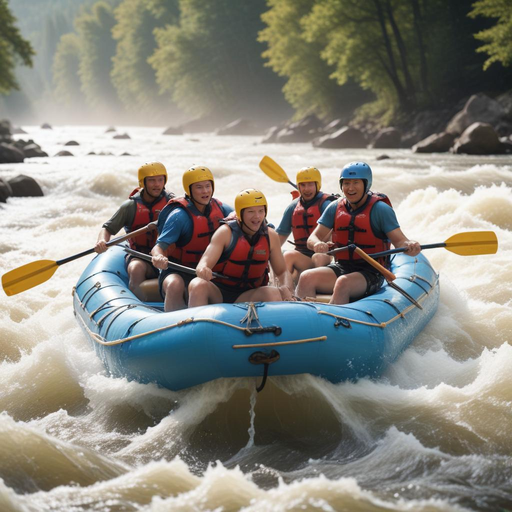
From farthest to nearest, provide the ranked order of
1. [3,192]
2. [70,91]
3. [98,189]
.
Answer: [70,91]
[98,189]
[3,192]

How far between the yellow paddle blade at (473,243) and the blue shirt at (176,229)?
184 centimetres

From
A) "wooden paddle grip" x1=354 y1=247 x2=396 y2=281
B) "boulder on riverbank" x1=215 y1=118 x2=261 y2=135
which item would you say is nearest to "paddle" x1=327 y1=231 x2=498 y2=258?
"wooden paddle grip" x1=354 y1=247 x2=396 y2=281

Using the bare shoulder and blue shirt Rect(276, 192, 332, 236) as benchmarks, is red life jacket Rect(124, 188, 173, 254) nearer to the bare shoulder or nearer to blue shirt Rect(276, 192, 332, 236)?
blue shirt Rect(276, 192, 332, 236)

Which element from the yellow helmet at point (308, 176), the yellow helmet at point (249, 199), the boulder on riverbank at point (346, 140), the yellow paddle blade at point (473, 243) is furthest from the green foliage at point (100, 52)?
the yellow helmet at point (249, 199)

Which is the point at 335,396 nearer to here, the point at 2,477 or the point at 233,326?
the point at 233,326

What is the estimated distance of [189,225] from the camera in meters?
4.80

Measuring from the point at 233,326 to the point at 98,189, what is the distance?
9489 millimetres

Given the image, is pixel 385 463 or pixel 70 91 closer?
pixel 385 463

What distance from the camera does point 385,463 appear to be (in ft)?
11.2

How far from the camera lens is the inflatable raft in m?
3.71

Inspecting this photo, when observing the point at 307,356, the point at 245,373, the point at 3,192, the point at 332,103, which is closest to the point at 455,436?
the point at 307,356

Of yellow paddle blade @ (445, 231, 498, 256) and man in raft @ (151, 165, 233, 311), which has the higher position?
man in raft @ (151, 165, 233, 311)

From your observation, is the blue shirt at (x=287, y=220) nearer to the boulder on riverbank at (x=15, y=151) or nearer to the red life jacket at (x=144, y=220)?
the red life jacket at (x=144, y=220)

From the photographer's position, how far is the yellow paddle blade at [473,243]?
512 cm
